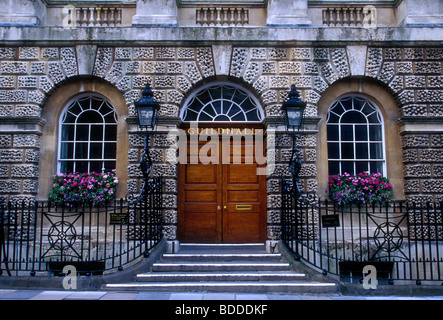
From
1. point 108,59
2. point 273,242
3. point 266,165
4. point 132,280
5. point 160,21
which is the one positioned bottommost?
point 132,280

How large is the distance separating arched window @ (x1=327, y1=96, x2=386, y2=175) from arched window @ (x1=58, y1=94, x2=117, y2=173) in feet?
17.0

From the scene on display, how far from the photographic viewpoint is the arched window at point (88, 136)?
8.74m

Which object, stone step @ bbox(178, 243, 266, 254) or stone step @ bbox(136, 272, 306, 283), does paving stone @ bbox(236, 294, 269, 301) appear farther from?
stone step @ bbox(178, 243, 266, 254)

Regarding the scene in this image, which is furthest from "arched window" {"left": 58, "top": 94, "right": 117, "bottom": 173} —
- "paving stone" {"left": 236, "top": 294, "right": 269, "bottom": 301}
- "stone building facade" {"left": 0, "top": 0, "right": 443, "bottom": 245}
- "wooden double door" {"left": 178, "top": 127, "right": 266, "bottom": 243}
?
"paving stone" {"left": 236, "top": 294, "right": 269, "bottom": 301}

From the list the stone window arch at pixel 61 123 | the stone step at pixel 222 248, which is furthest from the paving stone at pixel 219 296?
the stone window arch at pixel 61 123

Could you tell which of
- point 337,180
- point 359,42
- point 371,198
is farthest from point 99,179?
A: point 359,42

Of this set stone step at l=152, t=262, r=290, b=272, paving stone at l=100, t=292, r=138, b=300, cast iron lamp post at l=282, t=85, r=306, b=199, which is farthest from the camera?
cast iron lamp post at l=282, t=85, r=306, b=199

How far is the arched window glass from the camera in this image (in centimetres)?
898

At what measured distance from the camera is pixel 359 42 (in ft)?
28.8

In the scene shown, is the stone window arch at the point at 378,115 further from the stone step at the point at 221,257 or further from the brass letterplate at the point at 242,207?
the stone step at the point at 221,257

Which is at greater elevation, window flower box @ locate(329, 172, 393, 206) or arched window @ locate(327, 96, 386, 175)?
arched window @ locate(327, 96, 386, 175)

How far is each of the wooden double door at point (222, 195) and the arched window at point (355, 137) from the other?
1877mm

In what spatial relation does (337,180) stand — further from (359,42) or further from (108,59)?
(108,59)

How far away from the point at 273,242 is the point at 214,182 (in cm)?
Answer: 193
